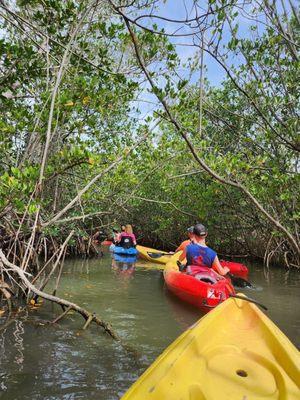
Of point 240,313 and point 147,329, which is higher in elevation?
point 240,313

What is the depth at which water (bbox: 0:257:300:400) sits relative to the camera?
3555mm

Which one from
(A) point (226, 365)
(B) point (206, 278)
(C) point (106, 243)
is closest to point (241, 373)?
(A) point (226, 365)

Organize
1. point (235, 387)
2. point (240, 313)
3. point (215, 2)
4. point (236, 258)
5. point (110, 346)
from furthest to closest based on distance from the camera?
1. point (236, 258)
2. point (110, 346)
3. point (240, 313)
4. point (215, 2)
5. point (235, 387)

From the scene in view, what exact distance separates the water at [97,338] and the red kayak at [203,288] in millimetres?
170

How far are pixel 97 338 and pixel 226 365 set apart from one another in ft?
7.62

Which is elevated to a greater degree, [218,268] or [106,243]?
[218,268]

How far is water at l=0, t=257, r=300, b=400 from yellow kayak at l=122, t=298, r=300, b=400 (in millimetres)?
902

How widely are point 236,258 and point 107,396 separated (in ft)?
38.9

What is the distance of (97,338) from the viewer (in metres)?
4.81

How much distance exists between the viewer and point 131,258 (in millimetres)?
13516

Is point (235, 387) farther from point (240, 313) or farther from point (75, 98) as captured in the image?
point (75, 98)

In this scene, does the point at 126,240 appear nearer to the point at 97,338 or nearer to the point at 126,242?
the point at 126,242

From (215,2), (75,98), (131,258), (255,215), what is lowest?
(131,258)

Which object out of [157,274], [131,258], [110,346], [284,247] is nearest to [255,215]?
[284,247]
